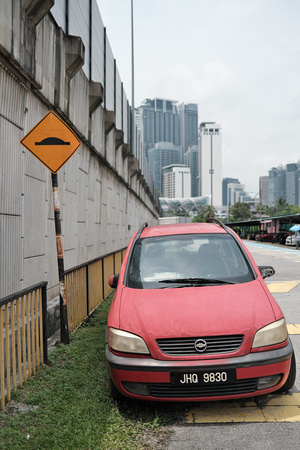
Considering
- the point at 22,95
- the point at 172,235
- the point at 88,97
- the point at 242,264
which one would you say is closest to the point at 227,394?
the point at 242,264

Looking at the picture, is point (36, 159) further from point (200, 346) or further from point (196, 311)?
point (200, 346)

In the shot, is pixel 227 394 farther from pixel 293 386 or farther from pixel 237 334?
pixel 293 386

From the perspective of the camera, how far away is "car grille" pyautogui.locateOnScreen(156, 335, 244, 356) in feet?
10.8

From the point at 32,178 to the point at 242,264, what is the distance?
351cm

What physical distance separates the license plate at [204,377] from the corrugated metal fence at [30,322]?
1393 mm

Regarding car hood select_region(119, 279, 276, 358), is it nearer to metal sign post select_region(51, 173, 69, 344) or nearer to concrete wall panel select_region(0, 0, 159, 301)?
metal sign post select_region(51, 173, 69, 344)

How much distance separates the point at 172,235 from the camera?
4.96 meters

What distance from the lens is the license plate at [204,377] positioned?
3238mm

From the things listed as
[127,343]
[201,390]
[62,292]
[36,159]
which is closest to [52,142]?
[36,159]

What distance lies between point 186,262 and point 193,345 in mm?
1313

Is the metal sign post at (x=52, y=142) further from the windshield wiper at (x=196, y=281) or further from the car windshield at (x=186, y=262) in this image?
the windshield wiper at (x=196, y=281)

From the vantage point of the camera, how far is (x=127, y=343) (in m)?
3.40

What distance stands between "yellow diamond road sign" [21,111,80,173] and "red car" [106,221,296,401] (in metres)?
2.24

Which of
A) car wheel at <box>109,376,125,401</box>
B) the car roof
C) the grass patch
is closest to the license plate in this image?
the grass patch
